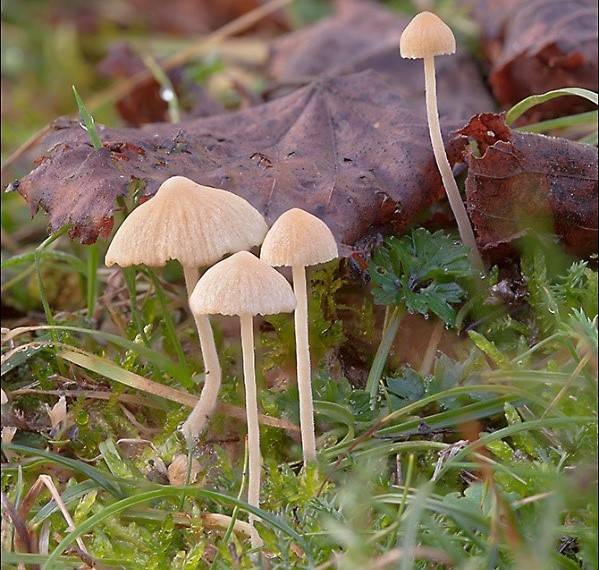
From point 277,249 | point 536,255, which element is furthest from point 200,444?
point 536,255

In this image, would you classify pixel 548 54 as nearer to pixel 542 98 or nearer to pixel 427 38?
pixel 542 98

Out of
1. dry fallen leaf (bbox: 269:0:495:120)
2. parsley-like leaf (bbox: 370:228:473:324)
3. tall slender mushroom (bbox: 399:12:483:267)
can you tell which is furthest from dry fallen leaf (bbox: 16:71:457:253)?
dry fallen leaf (bbox: 269:0:495:120)

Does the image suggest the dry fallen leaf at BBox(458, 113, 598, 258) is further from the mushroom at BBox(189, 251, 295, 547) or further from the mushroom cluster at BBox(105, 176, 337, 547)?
the mushroom at BBox(189, 251, 295, 547)

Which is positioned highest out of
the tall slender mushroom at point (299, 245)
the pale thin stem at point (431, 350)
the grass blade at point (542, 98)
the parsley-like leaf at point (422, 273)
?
the grass blade at point (542, 98)

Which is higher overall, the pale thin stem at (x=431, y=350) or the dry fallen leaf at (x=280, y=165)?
the dry fallen leaf at (x=280, y=165)

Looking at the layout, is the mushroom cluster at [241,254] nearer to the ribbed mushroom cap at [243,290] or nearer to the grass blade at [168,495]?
the ribbed mushroom cap at [243,290]

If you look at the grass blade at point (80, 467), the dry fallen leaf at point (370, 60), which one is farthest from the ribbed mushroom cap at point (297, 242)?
the dry fallen leaf at point (370, 60)

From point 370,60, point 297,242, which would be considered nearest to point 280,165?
point 297,242
